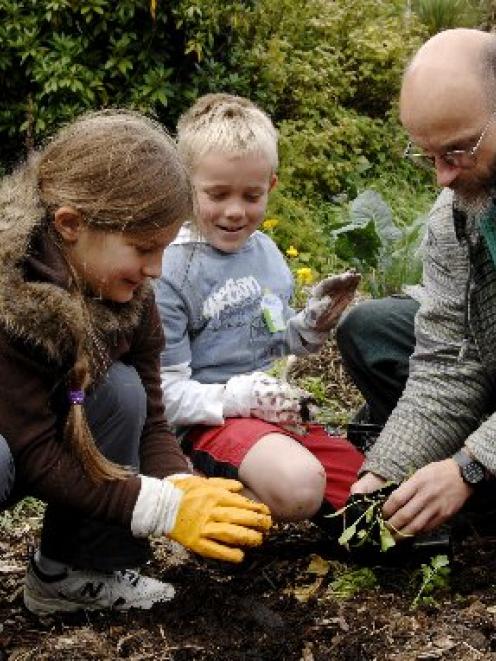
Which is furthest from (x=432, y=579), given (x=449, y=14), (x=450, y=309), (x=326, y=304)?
(x=449, y=14)

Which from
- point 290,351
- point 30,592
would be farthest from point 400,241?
point 30,592

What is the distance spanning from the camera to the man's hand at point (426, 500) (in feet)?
8.22

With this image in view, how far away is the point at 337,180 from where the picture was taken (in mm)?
6895

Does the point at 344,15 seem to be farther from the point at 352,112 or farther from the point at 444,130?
the point at 444,130

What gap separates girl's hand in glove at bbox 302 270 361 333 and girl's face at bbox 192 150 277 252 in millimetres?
268

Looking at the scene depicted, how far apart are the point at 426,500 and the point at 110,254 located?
900mm

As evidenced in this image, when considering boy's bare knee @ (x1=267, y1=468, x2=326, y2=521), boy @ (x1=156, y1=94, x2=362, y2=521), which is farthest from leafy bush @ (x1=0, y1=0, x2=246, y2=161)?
boy's bare knee @ (x1=267, y1=468, x2=326, y2=521)

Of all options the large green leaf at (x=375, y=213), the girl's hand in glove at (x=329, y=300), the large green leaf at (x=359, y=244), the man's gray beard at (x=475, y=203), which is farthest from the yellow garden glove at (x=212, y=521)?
the large green leaf at (x=375, y=213)

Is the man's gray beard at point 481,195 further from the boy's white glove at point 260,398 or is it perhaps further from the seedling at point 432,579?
the seedling at point 432,579

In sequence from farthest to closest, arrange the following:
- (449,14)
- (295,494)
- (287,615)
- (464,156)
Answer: (449,14), (295,494), (464,156), (287,615)

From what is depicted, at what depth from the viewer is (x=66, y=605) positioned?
2514mm

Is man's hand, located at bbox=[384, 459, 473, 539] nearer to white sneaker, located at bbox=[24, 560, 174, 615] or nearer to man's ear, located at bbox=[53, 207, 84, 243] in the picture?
white sneaker, located at bbox=[24, 560, 174, 615]

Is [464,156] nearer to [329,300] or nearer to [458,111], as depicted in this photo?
[458,111]

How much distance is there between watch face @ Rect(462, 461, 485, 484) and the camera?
2.55 metres
